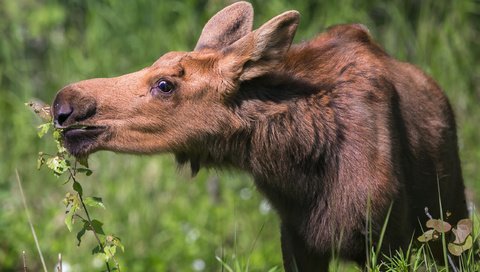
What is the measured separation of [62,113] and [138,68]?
446cm

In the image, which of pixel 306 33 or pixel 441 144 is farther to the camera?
pixel 306 33

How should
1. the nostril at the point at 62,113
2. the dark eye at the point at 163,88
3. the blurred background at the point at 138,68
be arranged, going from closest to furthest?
the nostril at the point at 62,113, the dark eye at the point at 163,88, the blurred background at the point at 138,68

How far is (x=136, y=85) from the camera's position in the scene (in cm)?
565

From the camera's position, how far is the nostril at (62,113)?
5.41m

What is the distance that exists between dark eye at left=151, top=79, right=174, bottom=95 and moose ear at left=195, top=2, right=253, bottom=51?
50 cm

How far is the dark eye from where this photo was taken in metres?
5.62

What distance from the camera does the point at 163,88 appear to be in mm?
5621

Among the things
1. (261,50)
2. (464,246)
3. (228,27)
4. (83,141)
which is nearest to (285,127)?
(261,50)

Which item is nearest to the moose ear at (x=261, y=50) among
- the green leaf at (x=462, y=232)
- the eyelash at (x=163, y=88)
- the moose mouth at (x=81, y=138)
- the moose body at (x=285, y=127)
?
the moose body at (x=285, y=127)

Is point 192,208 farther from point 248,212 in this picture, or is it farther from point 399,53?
point 399,53

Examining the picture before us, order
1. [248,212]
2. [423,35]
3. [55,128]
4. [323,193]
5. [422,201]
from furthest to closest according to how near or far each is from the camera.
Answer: [423,35] < [248,212] < [422,201] < [323,193] < [55,128]

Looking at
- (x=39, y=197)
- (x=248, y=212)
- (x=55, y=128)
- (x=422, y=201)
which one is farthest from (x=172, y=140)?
(x=39, y=197)

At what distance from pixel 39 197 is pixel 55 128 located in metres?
4.54

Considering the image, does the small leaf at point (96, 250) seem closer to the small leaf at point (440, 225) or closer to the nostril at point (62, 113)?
the nostril at point (62, 113)
